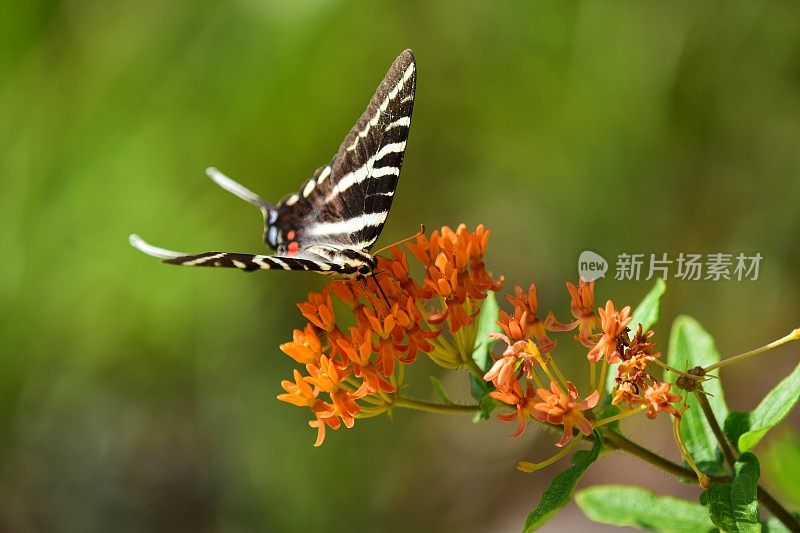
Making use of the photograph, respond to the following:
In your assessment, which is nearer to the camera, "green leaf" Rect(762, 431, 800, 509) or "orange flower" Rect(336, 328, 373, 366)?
"orange flower" Rect(336, 328, 373, 366)

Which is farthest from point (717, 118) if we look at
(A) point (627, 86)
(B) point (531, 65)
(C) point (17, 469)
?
(C) point (17, 469)

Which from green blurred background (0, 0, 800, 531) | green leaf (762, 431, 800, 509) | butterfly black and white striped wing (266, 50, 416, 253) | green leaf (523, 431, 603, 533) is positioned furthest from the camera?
green blurred background (0, 0, 800, 531)

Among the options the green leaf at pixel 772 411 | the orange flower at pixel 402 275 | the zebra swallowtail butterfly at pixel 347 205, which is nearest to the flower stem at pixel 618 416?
the green leaf at pixel 772 411

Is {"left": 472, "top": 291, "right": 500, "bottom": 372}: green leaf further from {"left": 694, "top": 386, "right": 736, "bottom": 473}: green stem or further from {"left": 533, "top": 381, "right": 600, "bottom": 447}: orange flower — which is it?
{"left": 694, "top": 386, "right": 736, "bottom": 473}: green stem

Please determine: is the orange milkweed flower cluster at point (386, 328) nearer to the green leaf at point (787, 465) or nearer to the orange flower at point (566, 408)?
the orange flower at point (566, 408)

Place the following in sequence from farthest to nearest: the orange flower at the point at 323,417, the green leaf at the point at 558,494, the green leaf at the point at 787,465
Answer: the green leaf at the point at 787,465, the orange flower at the point at 323,417, the green leaf at the point at 558,494

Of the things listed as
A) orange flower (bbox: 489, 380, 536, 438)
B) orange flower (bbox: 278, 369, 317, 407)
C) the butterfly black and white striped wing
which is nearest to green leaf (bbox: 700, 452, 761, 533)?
orange flower (bbox: 489, 380, 536, 438)

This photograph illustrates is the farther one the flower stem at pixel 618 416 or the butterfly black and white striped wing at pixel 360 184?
the butterfly black and white striped wing at pixel 360 184
